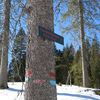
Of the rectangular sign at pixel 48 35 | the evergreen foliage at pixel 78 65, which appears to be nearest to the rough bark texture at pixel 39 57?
the rectangular sign at pixel 48 35

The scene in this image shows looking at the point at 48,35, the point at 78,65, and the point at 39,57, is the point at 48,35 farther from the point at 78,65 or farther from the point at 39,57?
the point at 78,65

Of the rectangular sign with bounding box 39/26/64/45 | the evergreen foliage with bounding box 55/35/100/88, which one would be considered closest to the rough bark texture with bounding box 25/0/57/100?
the rectangular sign with bounding box 39/26/64/45

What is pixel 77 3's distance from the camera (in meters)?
19.0

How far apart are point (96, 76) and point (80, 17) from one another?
25.9 metres

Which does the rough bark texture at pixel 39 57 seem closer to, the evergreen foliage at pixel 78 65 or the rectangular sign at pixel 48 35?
the rectangular sign at pixel 48 35

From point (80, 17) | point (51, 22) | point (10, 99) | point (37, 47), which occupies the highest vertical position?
point (80, 17)

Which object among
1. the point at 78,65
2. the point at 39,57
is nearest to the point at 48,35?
the point at 39,57

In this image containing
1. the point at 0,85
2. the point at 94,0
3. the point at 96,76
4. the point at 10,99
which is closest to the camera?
the point at 10,99

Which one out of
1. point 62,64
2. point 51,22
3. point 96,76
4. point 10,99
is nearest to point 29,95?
point 51,22

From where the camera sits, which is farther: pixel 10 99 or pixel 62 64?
pixel 62 64

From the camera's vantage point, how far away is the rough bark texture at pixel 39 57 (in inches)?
177

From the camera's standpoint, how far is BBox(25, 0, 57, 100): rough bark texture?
449 cm

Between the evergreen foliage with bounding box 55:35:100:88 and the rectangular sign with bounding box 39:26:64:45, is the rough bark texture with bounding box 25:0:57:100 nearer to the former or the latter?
the rectangular sign with bounding box 39:26:64:45

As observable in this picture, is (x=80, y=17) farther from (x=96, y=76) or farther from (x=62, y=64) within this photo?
(x=62, y=64)
